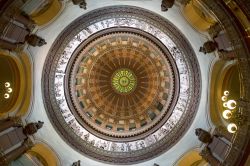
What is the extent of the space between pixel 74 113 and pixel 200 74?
9.04 meters

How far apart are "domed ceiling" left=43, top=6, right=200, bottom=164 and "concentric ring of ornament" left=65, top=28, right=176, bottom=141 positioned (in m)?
0.07

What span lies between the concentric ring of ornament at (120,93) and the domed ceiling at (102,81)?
2.7 inches

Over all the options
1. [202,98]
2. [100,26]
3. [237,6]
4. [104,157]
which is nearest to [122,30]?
[100,26]

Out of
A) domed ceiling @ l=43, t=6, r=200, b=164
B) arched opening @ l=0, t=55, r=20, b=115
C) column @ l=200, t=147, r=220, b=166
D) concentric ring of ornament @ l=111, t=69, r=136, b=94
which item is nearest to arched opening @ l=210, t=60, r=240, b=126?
domed ceiling @ l=43, t=6, r=200, b=164

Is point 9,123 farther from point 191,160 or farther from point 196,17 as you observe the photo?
point 191,160

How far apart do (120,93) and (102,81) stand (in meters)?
1.95

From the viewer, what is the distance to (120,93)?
95.4 ft

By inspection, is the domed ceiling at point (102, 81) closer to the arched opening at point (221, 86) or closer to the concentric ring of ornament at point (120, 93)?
the concentric ring of ornament at point (120, 93)

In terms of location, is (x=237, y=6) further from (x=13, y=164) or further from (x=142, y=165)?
(x=13, y=164)

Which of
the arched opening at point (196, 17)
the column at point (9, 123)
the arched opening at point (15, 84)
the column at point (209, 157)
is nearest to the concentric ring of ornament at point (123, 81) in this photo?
the arched opening at point (15, 84)

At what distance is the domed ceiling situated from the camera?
66.5ft

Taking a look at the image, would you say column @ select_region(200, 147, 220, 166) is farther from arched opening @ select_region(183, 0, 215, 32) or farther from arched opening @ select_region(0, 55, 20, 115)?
arched opening @ select_region(0, 55, 20, 115)

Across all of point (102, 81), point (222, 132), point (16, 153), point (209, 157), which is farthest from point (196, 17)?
Answer: point (102, 81)

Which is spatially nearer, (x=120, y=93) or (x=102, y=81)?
(x=102, y=81)
